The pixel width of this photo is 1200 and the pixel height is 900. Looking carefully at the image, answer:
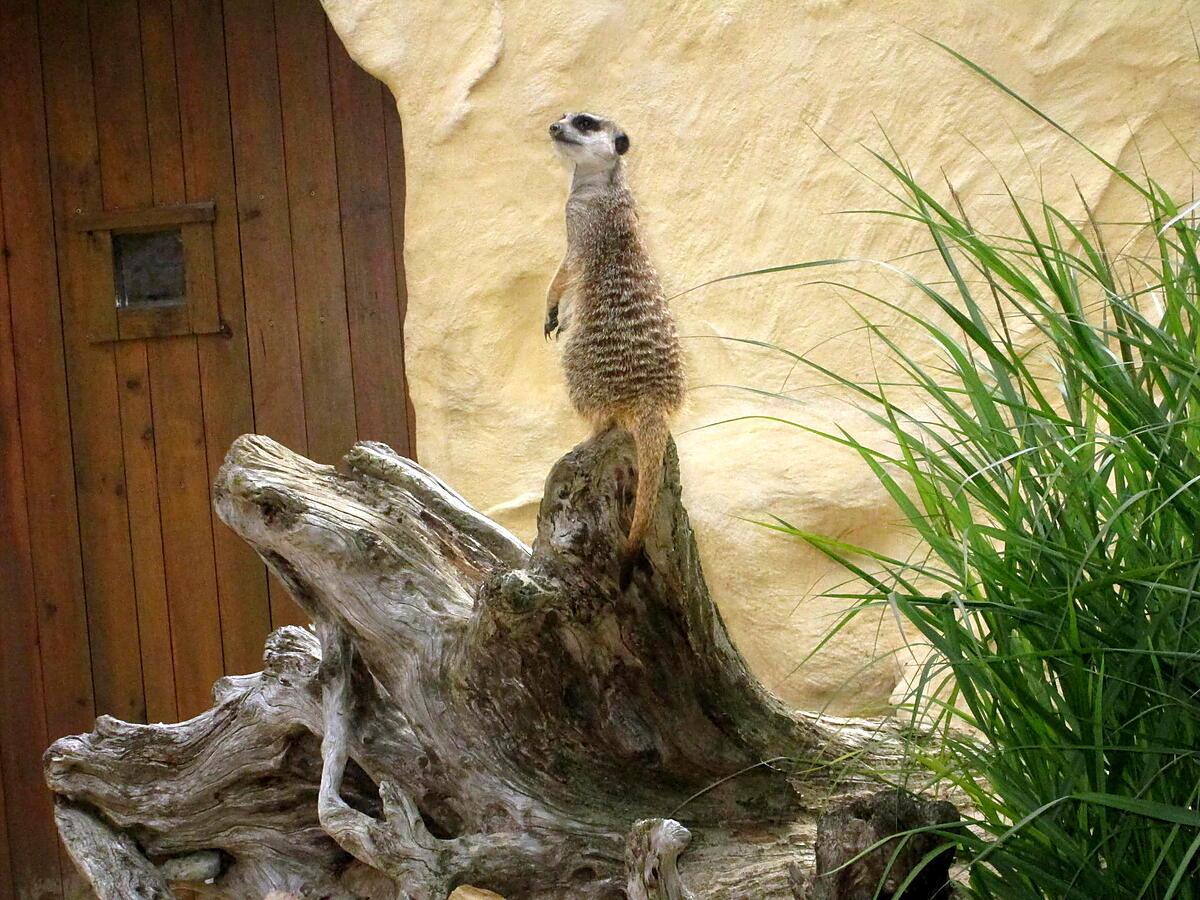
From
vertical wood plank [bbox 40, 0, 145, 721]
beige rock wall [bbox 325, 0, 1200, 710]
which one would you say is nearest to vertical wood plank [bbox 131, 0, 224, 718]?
vertical wood plank [bbox 40, 0, 145, 721]

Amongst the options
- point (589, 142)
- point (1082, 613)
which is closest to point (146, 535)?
point (589, 142)

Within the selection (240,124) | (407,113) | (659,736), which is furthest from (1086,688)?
(240,124)

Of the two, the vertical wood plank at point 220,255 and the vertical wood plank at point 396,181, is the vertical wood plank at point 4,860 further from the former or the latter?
the vertical wood plank at point 396,181

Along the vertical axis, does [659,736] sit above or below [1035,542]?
below

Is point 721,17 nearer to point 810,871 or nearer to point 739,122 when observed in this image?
point 739,122

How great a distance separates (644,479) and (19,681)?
2.96 m

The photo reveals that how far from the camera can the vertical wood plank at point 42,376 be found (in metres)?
4.03

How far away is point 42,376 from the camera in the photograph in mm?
4066

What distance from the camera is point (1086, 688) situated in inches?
53.4

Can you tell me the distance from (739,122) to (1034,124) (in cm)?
70

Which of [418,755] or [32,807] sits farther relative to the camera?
[32,807]

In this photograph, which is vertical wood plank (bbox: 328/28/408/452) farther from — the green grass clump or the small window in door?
the green grass clump

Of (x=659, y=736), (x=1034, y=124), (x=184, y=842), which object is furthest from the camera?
(x=1034, y=124)

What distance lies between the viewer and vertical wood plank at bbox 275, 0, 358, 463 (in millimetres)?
3883
